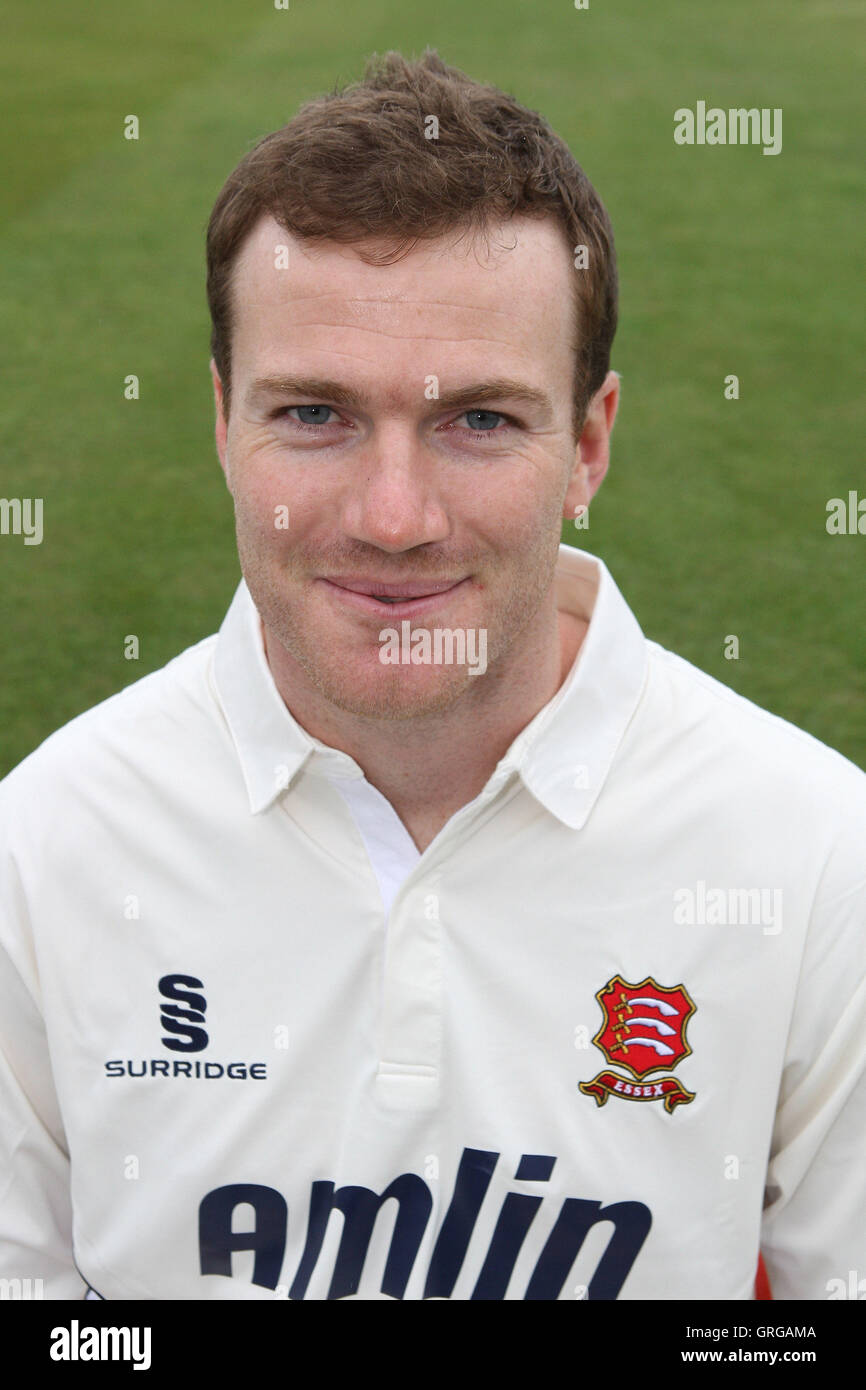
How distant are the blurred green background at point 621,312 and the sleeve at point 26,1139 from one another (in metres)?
3.02

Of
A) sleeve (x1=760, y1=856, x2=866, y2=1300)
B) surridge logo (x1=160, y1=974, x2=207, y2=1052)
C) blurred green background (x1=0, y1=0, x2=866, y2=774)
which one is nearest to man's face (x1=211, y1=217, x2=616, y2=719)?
surridge logo (x1=160, y1=974, x2=207, y2=1052)

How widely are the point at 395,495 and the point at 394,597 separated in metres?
0.14

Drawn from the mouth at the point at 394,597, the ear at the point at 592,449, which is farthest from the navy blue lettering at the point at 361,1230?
the ear at the point at 592,449

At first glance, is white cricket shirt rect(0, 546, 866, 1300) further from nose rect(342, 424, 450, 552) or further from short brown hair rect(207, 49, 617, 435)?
short brown hair rect(207, 49, 617, 435)

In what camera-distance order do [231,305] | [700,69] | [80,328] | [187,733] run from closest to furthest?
[231,305]
[187,733]
[80,328]
[700,69]

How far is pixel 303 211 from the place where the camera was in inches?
68.2

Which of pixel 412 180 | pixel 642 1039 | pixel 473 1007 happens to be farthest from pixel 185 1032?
pixel 412 180

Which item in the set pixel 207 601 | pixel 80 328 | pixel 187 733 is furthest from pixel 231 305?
pixel 80 328

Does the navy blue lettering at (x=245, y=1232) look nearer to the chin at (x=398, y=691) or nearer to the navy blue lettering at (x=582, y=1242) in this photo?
the navy blue lettering at (x=582, y=1242)

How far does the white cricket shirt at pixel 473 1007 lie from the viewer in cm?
186

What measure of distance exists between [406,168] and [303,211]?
129 millimetres

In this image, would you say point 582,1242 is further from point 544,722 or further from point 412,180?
point 412,180
